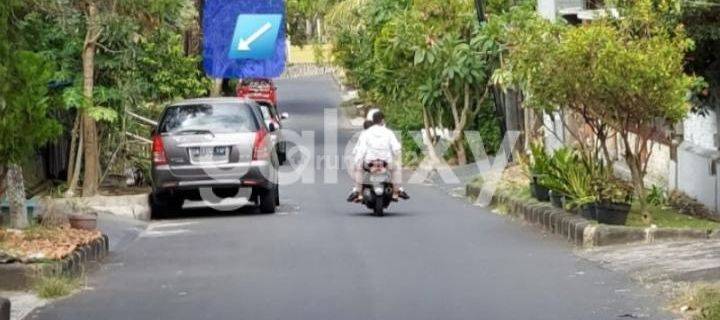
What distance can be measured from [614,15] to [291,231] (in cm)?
517

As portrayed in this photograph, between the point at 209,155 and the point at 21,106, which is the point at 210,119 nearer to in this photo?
the point at 209,155

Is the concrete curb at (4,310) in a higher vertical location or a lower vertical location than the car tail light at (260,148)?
lower

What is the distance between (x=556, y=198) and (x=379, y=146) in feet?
12.2

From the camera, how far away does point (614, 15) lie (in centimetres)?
1930

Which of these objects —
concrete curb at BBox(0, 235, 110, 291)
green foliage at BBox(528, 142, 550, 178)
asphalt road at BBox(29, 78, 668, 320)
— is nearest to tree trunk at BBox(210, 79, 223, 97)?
asphalt road at BBox(29, 78, 668, 320)

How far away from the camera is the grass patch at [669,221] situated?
697 inches

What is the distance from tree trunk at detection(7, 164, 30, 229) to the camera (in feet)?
56.1

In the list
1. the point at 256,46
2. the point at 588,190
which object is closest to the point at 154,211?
the point at 588,190

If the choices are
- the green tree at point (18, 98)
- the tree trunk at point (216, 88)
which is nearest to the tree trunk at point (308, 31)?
the tree trunk at point (216, 88)

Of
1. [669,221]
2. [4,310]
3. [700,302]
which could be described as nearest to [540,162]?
[669,221]

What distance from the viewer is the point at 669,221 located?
728 inches

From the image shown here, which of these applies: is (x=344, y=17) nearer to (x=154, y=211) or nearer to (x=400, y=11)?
(x=400, y=11)

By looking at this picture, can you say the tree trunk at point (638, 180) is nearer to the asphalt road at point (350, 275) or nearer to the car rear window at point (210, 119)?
the asphalt road at point (350, 275)

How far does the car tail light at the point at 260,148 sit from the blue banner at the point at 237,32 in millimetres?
22084
